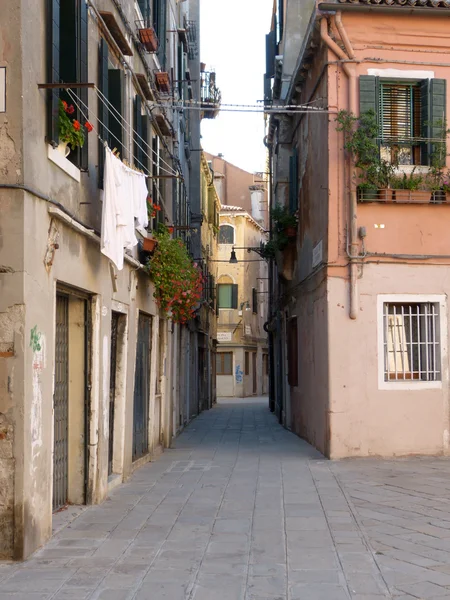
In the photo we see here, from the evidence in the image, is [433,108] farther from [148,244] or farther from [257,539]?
[257,539]

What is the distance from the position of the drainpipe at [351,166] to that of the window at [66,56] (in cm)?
535

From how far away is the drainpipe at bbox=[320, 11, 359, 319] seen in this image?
42.3 ft

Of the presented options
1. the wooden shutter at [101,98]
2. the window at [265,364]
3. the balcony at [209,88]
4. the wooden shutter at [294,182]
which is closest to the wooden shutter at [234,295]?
the window at [265,364]

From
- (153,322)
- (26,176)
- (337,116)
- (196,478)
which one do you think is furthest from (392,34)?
(26,176)

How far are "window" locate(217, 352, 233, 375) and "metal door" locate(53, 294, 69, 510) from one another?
120 feet

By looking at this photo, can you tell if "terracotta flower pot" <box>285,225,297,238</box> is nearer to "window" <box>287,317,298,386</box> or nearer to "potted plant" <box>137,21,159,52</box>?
"window" <box>287,317,298,386</box>

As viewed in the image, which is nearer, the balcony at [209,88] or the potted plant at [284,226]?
the potted plant at [284,226]

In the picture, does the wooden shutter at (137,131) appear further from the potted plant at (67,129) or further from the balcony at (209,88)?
the balcony at (209,88)

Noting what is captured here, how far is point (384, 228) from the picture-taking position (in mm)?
13109

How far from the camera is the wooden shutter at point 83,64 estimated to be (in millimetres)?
8102

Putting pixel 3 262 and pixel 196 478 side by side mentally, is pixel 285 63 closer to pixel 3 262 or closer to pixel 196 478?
pixel 196 478

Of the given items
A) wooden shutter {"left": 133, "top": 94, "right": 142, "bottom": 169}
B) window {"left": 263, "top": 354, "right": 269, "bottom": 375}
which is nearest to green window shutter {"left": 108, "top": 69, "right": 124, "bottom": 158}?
wooden shutter {"left": 133, "top": 94, "right": 142, "bottom": 169}

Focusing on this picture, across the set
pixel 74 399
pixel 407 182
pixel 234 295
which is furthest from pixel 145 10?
pixel 234 295

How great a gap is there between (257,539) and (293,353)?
34.7 feet
